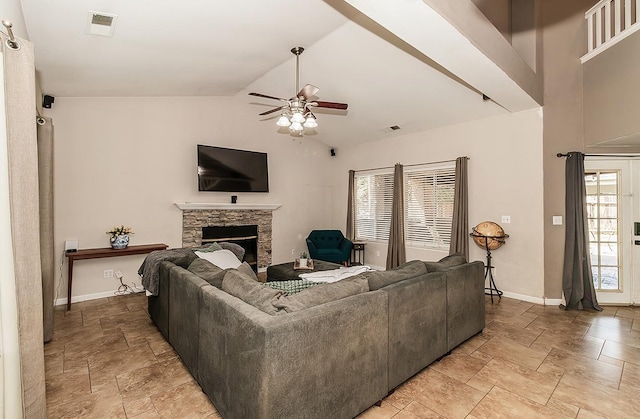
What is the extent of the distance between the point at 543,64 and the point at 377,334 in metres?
4.58

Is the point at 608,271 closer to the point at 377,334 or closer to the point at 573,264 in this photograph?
the point at 573,264

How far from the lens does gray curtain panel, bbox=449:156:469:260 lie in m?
5.14

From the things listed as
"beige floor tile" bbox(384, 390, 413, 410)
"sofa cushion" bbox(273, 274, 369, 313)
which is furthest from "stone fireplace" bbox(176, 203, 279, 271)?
"beige floor tile" bbox(384, 390, 413, 410)

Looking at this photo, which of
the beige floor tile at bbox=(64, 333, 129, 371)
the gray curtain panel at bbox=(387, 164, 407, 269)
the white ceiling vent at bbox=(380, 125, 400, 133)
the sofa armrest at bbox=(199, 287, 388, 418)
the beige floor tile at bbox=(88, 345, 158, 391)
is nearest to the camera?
the sofa armrest at bbox=(199, 287, 388, 418)

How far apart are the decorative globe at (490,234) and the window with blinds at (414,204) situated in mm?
801

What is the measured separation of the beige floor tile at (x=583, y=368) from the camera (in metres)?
2.58

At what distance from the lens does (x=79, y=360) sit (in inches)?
112

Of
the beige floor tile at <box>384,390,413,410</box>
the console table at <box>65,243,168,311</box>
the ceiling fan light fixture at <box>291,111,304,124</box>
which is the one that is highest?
the ceiling fan light fixture at <box>291,111,304,124</box>

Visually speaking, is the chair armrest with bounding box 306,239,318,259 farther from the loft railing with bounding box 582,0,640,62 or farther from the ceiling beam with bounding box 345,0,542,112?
the loft railing with bounding box 582,0,640,62

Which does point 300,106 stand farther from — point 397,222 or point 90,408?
point 397,222

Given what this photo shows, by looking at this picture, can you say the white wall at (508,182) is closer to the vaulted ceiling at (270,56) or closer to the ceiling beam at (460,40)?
the vaulted ceiling at (270,56)

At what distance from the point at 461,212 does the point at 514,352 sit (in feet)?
8.43

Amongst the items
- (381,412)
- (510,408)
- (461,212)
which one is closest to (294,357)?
(381,412)

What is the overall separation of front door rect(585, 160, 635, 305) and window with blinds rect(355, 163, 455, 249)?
1.89 metres
